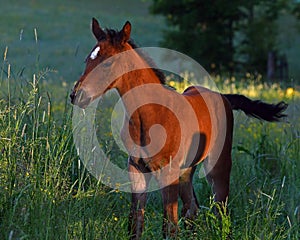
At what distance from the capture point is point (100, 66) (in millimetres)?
5016

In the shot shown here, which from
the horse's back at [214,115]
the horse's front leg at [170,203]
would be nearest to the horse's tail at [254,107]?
the horse's back at [214,115]

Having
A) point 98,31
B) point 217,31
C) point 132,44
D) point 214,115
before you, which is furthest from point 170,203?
point 217,31

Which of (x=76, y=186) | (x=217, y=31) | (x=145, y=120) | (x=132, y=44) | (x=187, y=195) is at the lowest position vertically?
(x=187, y=195)

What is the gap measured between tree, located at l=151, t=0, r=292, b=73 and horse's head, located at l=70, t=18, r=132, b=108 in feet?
60.8

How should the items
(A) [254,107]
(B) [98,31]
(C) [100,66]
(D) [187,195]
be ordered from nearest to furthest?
(C) [100,66] → (B) [98,31] → (D) [187,195] → (A) [254,107]

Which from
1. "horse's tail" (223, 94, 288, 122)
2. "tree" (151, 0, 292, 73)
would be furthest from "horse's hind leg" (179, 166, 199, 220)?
"tree" (151, 0, 292, 73)

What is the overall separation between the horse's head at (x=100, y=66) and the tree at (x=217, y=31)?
60.8 feet

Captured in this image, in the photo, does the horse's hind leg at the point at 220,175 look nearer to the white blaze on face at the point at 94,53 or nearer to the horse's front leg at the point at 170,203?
the horse's front leg at the point at 170,203

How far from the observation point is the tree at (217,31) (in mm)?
24984

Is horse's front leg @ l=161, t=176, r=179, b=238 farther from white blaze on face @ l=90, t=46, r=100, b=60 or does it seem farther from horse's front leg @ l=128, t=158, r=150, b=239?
white blaze on face @ l=90, t=46, r=100, b=60

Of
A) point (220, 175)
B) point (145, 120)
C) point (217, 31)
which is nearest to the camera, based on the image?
point (145, 120)

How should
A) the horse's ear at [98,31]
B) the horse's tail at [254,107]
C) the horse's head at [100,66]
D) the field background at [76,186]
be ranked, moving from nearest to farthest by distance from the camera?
the field background at [76,186] < the horse's head at [100,66] < the horse's ear at [98,31] < the horse's tail at [254,107]

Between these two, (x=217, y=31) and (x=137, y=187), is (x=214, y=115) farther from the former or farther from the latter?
(x=217, y=31)

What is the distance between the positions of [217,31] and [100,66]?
2128cm
